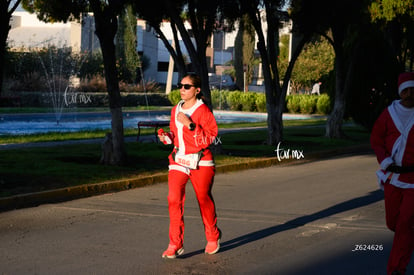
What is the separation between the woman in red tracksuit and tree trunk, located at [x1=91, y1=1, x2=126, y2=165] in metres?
7.49

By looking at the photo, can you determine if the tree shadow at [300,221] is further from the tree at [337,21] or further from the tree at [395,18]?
the tree at [395,18]

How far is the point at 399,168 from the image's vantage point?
6.43m

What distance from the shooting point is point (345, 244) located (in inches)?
328

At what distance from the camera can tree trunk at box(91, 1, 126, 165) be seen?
1456cm

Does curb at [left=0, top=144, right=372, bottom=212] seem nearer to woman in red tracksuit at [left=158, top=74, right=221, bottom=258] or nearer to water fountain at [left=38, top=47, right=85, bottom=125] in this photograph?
woman in red tracksuit at [left=158, top=74, right=221, bottom=258]

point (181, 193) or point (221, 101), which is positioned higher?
point (181, 193)

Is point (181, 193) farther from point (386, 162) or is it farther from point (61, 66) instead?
point (61, 66)

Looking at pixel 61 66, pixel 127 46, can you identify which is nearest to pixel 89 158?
pixel 61 66

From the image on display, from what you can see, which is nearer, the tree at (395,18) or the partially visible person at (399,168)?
the partially visible person at (399,168)

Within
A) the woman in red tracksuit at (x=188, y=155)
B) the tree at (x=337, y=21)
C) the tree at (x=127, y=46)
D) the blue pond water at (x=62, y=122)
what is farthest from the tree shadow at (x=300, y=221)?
the tree at (x=127, y=46)

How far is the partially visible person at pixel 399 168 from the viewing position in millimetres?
6336

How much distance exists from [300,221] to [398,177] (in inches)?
135

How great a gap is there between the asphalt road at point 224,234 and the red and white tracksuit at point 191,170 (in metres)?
0.47

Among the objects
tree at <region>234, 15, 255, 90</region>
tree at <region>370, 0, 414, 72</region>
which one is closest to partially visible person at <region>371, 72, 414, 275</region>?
tree at <region>370, 0, 414, 72</region>
